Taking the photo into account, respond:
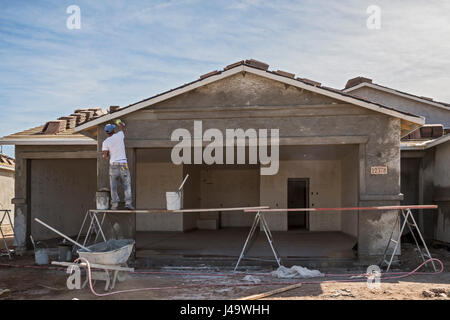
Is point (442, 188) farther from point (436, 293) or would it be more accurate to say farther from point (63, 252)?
point (63, 252)

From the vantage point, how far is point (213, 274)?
10.7 meters

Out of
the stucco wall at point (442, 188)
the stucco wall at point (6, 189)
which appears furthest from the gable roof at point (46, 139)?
the stucco wall at point (442, 188)

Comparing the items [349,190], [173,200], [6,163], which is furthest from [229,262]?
→ [6,163]

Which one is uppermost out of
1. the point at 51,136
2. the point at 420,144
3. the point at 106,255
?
the point at 51,136

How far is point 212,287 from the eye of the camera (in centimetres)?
939

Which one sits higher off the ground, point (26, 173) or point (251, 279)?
point (26, 173)

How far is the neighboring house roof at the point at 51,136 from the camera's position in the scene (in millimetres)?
14688

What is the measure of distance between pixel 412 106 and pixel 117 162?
14762 mm

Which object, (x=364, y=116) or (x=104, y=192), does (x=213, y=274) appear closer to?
(x=104, y=192)

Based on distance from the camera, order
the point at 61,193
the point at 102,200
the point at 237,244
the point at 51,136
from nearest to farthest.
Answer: the point at 102,200, the point at 237,244, the point at 51,136, the point at 61,193

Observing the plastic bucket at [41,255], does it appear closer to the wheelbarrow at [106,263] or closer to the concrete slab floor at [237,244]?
the concrete slab floor at [237,244]

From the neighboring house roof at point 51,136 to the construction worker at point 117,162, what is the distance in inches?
145
